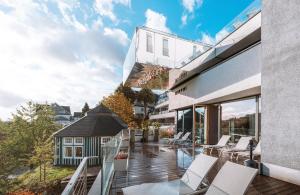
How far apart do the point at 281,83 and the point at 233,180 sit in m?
3.69

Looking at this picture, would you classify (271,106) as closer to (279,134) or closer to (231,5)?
(279,134)

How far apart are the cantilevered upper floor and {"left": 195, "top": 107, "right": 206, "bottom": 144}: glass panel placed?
4.12 metres

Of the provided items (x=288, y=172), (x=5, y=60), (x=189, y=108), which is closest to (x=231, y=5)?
(x=189, y=108)

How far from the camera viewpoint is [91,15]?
17.5m

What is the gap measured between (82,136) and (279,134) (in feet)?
69.1

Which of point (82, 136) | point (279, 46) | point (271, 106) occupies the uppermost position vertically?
point (279, 46)

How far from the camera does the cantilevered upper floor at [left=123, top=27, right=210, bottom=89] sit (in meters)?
16.5

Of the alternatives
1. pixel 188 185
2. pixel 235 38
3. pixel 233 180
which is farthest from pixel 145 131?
pixel 233 180

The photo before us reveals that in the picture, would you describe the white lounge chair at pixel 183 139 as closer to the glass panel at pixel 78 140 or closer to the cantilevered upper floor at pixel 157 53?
the cantilevered upper floor at pixel 157 53

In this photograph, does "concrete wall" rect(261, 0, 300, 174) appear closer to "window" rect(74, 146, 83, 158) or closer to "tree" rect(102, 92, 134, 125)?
"window" rect(74, 146, 83, 158)

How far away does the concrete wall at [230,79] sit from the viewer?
8446 millimetres

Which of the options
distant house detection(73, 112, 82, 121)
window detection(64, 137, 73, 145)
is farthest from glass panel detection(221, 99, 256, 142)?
distant house detection(73, 112, 82, 121)

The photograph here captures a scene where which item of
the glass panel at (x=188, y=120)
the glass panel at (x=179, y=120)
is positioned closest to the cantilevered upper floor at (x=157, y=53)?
the glass panel at (x=179, y=120)

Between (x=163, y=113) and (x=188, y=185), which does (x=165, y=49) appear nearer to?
(x=188, y=185)
